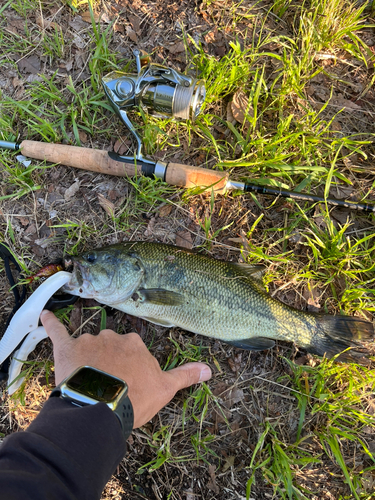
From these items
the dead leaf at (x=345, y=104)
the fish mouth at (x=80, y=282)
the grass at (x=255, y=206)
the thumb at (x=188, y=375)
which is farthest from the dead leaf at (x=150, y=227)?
the dead leaf at (x=345, y=104)

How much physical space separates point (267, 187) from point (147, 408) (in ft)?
8.01

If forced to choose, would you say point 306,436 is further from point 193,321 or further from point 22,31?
point 22,31

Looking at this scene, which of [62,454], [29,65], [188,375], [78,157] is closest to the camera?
[62,454]

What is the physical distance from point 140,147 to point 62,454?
2722 millimetres

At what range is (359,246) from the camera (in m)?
3.60

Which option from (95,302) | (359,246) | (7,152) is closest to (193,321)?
(95,302)

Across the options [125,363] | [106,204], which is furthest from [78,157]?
[125,363]

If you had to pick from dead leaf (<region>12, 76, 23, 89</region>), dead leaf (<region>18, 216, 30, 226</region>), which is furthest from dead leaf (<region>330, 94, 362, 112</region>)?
dead leaf (<region>18, 216, 30, 226</region>)

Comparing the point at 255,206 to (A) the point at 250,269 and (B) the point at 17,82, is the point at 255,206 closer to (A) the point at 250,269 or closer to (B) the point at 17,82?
(A) the point at 250,269

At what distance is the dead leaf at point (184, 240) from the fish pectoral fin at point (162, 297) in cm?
67

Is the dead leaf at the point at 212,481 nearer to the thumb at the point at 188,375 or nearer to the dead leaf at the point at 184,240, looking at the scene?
the thumb at the point at 188,375

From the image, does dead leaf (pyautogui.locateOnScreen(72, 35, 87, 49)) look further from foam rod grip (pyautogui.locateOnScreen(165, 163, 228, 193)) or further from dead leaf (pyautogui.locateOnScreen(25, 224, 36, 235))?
dead leaf (pyautogui.locateOnScreen(25, 224, 36, 235))

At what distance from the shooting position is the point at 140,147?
10.9ft

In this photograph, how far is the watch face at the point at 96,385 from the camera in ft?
7.46
